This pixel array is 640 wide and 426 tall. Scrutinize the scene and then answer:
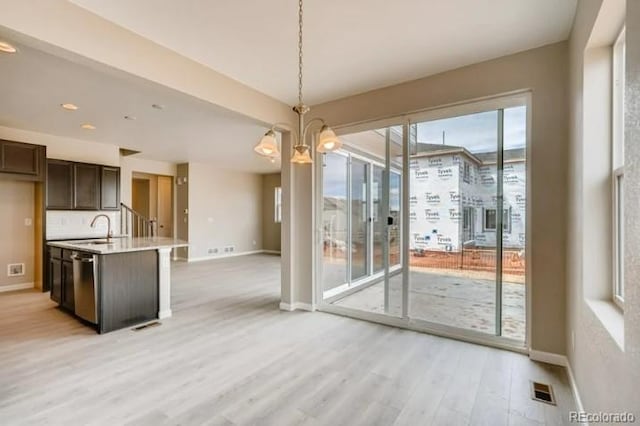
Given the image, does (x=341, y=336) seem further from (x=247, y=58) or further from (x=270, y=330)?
(x=247, y=58)

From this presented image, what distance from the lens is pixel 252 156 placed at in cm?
774

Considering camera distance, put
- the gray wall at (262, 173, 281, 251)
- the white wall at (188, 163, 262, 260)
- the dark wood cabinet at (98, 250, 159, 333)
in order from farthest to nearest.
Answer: the gray wall at (262, 173, 281, 251) < the white wall at (188, 163, 262, 260) < the dark wood cabinet at (98, 250, 159, 333)

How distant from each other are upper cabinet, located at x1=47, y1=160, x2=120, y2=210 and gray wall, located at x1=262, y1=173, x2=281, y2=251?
4.93m

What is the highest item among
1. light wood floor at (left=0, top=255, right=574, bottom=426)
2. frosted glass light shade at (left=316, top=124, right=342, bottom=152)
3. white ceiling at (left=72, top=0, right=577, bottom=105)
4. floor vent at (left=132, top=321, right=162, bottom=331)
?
white ceiling at (left=72, top=0, right=577, bottom=105)

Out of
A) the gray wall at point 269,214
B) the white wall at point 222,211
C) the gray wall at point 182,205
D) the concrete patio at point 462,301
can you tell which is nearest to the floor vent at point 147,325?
the concrete patio at point 462,301

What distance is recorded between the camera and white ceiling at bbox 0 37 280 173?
3062 mm

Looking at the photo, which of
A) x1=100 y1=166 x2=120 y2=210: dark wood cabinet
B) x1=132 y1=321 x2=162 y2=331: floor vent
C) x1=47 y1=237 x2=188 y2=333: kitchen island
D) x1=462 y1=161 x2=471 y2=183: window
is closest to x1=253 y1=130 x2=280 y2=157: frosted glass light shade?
x1=462 y1=161 x2=471 y2=183: window

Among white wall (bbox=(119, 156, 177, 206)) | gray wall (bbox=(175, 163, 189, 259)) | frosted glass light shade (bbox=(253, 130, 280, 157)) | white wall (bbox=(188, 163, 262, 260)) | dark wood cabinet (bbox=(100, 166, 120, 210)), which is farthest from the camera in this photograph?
white wall (bbox=(188, 163, 262, 260))

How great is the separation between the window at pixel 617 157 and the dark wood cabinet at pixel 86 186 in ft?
24.1

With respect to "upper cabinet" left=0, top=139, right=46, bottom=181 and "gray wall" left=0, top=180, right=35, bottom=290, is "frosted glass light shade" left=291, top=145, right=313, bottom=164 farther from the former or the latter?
"gray wall" left=0, top=180, right=35, bottom=290

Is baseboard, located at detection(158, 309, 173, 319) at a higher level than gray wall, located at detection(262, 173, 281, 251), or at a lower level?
lower

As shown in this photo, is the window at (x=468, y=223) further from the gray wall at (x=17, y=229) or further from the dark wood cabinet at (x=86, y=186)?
the gray wall at (x=17, y=229)

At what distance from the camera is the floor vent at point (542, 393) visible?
2.18 metres

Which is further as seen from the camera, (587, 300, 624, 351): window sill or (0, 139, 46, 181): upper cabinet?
(0, 139, 46, 181): upper cabinet
